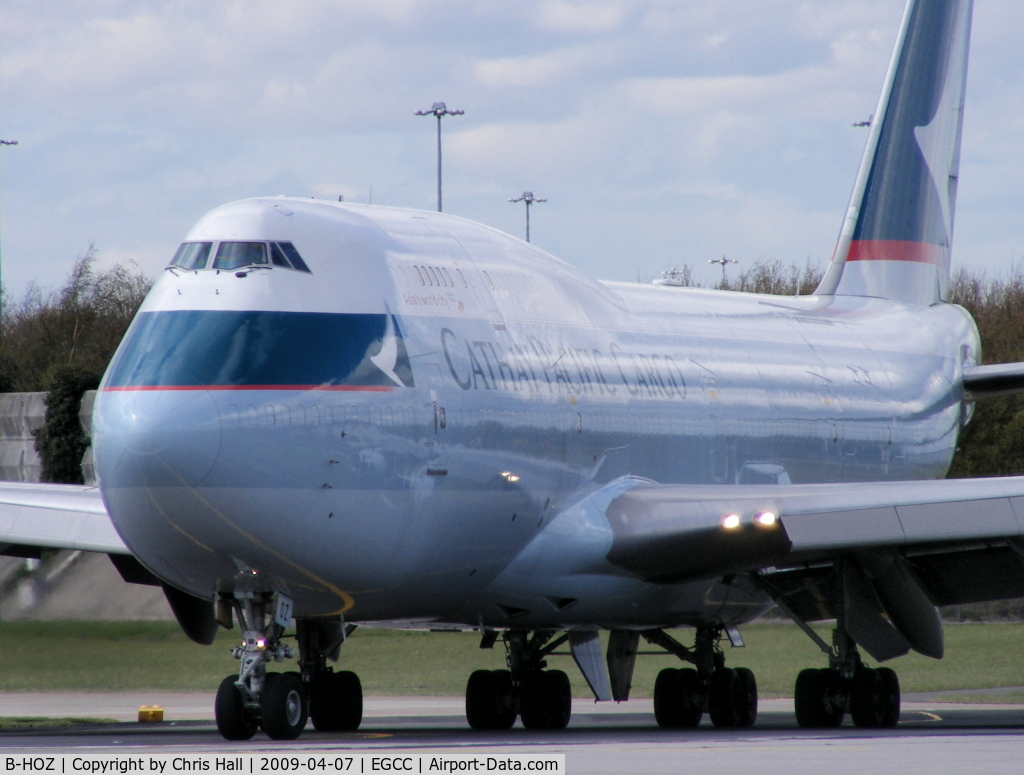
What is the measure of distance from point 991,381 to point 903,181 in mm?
3292

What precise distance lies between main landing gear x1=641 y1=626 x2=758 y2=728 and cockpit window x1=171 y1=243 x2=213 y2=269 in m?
8.13

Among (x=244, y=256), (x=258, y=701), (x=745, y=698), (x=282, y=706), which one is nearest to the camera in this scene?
(x=282, y=706)

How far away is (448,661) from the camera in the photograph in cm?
2727

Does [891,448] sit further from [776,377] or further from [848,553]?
[848,553]

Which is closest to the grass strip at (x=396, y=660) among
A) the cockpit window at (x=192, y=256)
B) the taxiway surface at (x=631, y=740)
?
the taxiway surface at (x=631, y=740)

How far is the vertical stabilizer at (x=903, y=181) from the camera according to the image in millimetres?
25609

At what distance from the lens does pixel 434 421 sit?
14.9m

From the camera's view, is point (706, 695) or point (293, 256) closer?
point (293, 256)

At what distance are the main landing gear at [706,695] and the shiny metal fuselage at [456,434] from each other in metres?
0.68

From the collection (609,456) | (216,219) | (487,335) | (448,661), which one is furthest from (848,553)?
(448,661)

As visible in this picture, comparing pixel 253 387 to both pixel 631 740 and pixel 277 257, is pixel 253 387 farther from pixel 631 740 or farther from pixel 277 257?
pixel 631 740

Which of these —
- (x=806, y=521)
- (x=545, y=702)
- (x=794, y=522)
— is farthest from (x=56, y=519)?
(x=806, y=521)

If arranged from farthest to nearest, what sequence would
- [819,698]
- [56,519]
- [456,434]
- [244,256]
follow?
[819,698] < [56,519] < [456,434] < [244,256]

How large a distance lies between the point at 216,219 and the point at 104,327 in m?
47.1
